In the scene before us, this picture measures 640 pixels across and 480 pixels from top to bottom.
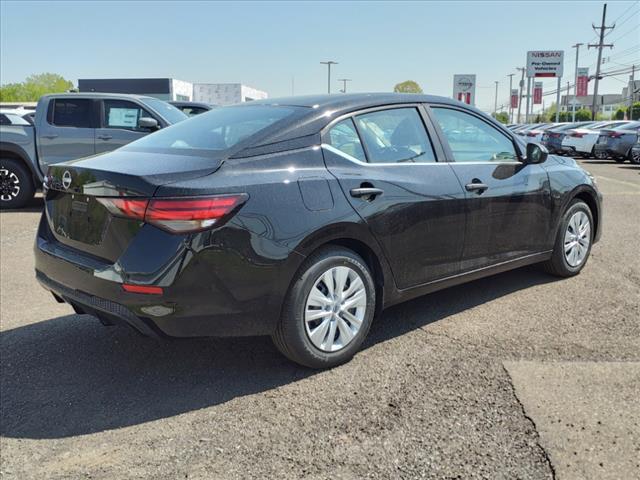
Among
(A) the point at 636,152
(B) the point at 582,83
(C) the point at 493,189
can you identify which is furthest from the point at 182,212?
(B) the point at 582,83

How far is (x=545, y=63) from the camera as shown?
56250 mm

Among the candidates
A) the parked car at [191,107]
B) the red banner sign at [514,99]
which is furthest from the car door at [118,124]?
the red banner sign at [514,99]

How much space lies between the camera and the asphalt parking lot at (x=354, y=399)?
8.45ft

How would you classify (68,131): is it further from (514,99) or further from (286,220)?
(514,99)

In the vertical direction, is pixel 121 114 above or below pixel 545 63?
below

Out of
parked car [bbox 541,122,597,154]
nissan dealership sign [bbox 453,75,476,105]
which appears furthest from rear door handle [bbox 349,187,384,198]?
nissan dealership sign [bbox 453,75,476,105]

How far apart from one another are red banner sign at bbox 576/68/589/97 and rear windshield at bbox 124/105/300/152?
62901mm

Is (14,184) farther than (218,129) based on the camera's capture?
Yes

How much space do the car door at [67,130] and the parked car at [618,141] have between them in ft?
53.2

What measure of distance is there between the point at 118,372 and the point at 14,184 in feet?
25.2

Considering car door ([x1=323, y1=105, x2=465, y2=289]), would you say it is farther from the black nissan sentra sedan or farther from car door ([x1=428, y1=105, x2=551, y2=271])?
car door ([x1=428, y1=105, x2=551, y2=271])

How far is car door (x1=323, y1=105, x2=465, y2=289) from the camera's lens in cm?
354

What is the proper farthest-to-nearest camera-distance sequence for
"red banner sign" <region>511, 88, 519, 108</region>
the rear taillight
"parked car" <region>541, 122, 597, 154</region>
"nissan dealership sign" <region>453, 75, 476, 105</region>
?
"red banner sign" <region>511, 88, 519, 108</region>, "nissan dealership sign" <region>453, 75, 476, 105</region>, "parked car" <region>541, 122, 597, 154</region>, the rear taillight

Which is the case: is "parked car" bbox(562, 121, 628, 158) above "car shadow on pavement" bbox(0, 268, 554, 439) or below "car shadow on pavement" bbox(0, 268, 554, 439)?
above
